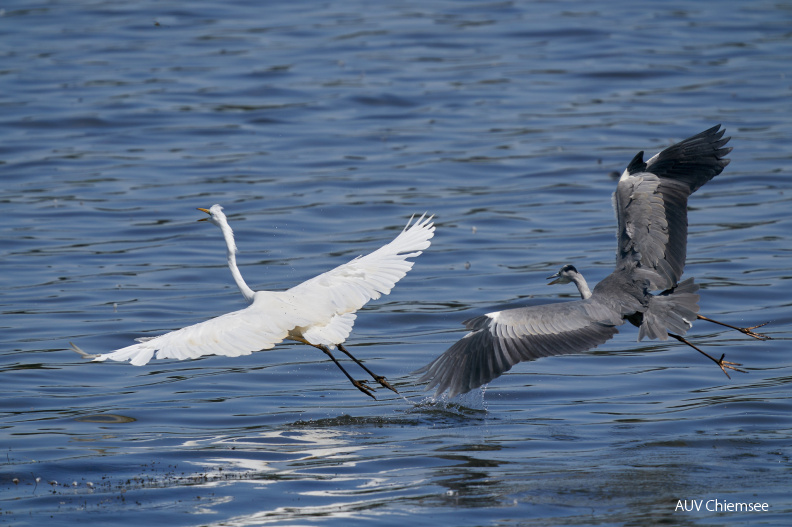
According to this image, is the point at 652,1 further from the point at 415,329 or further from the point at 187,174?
the point at 415,329

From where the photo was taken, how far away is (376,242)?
13500 mm

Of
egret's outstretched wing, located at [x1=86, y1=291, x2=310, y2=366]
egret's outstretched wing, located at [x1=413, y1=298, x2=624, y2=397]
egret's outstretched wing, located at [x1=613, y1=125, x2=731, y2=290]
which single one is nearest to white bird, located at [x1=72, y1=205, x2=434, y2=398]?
egret's outstretched wing, located at [x1=86, y1=291, x2=310, y2=366]

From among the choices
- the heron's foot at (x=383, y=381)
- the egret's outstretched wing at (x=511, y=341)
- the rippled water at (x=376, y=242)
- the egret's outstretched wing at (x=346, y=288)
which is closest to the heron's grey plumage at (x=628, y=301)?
the egret's outstretched wing at (x=511, y=341)

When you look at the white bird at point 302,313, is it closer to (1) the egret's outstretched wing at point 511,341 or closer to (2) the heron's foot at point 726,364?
(1) the egret's outstretched wing at point 511,341

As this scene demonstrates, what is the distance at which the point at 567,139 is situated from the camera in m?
18.5

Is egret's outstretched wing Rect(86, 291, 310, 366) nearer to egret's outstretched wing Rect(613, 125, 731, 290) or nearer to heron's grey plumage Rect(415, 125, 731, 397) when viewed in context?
heron's grey plumage Rect(415, 125, 731, 397)

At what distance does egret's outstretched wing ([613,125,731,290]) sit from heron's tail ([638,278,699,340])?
193mm

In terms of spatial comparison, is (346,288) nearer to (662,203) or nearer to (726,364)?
(662,203)

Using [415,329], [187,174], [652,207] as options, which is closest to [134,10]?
[187,174]

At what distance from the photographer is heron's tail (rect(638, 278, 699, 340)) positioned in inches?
303

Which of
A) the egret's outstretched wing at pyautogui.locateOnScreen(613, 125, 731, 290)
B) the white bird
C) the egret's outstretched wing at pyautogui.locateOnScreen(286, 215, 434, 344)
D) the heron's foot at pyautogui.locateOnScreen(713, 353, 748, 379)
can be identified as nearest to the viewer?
the white bird

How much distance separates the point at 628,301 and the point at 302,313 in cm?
247

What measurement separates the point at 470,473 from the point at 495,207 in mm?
8586

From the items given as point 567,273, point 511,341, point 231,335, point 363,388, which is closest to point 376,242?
point 363,388
